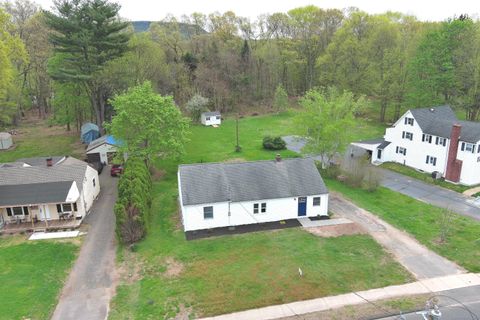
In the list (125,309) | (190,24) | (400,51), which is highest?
(190,24)

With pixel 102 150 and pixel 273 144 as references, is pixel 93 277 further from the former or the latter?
pixel 273 144

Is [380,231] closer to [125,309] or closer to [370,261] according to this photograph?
[370,261]

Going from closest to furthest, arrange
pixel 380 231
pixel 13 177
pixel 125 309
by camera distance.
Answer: pixel 125 309 → pixel 380 231 → pixel 13 177

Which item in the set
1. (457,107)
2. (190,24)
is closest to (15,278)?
(457,107)

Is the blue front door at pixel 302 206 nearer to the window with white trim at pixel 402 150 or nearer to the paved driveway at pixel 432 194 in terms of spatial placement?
the paved driveway at pixel 432 194

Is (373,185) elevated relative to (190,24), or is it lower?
lower

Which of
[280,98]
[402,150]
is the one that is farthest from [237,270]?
[280,98]
